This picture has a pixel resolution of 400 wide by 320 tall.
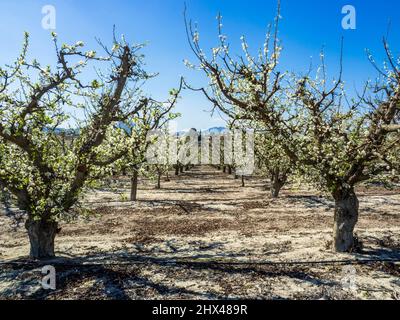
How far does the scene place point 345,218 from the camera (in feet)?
44.6

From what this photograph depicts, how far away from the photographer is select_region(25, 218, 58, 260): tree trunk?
13.2m

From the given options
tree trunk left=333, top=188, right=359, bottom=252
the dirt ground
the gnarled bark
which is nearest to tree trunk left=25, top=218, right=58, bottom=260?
the dirt ground

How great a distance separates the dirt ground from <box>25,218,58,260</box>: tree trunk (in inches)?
34.7

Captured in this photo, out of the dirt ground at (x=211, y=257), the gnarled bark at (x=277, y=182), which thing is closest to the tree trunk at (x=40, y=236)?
the dirt ground at (x=211, y=257)

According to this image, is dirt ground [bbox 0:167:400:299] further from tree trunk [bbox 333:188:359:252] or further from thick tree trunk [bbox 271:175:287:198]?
thick tree trunk [bbox 271:175:287:198]

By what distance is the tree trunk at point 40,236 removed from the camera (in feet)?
43.3

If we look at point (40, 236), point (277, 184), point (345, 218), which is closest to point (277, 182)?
point (277, 184)

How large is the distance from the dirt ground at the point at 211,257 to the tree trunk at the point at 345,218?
1.99ft

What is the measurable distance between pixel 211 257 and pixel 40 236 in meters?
7.13

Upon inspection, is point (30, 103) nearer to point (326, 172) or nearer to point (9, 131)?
point (9, 131)

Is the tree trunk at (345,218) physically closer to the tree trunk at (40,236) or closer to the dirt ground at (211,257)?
the dirt ground at (211,257)

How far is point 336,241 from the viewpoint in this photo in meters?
13.9

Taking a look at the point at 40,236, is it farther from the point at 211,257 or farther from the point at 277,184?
the point at 277,184
